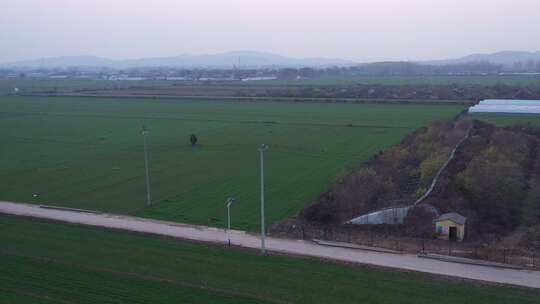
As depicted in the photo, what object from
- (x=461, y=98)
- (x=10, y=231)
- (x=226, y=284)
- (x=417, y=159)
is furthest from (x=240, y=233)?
(x=461, y=98)

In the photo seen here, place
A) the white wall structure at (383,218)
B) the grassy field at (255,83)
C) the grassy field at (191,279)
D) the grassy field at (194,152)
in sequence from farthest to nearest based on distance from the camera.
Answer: the grassy field at (255,83) → the grassy field at (194,152) → the white wall structure at (383,218) → the grassy field at (191,279)

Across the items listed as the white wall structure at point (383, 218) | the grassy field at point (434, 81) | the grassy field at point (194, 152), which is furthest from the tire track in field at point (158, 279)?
the grassy field at point (434, 81)

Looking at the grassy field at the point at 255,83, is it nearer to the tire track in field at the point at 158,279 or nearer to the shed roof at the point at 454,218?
the shed roof at the point at 454,218

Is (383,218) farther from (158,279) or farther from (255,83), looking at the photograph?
(255,83)

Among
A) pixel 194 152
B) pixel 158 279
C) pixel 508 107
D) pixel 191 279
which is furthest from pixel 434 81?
pixel 158 279

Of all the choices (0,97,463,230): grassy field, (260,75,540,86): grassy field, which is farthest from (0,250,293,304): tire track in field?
(260,75,540,86): grassy field
